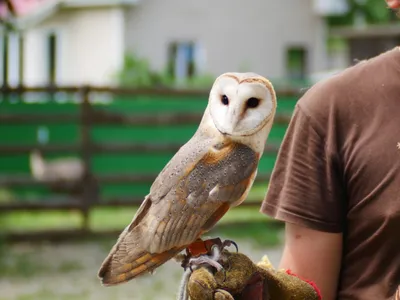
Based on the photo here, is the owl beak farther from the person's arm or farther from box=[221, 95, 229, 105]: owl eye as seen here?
the person's arm

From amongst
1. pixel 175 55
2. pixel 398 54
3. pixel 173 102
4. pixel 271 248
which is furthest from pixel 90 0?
pixel 398 54

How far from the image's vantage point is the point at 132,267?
2.25m

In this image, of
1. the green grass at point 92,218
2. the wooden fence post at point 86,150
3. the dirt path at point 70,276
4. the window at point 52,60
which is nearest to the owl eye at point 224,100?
the dirt path at point 70,276

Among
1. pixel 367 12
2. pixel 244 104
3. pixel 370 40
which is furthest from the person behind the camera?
pixel 367 12

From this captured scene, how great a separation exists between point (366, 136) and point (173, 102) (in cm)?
Result: 1096

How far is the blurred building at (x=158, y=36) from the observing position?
21016 mm

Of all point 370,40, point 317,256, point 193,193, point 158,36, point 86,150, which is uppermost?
point 158,36

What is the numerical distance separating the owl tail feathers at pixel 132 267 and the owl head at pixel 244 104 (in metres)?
0.33

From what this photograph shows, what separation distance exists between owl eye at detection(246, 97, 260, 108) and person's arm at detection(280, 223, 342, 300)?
63 centimetres

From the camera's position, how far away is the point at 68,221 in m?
11.8

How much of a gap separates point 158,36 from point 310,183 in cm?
1922

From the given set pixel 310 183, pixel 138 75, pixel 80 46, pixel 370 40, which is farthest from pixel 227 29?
pixel 310 183

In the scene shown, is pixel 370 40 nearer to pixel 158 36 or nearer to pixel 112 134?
pixel 112 134

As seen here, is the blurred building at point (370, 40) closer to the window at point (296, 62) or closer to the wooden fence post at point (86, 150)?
the wooden fence post at point (86, 150)
